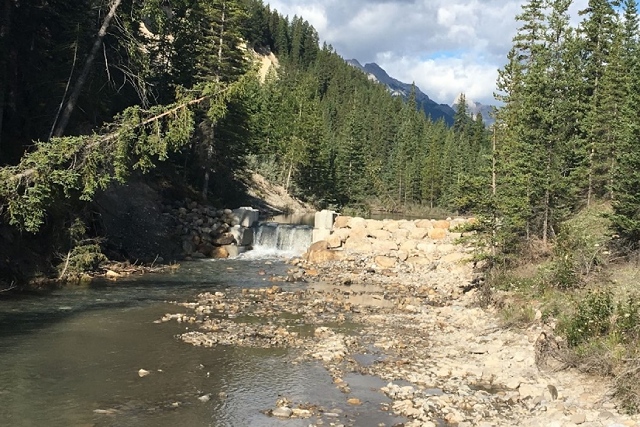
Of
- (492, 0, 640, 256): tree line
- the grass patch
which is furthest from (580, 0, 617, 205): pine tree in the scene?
the grass patch

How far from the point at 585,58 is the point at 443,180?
42.6 metres

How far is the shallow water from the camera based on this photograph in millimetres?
9359

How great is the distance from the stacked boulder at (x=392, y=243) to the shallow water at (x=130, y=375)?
14.2 m

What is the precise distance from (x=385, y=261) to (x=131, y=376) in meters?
18.8

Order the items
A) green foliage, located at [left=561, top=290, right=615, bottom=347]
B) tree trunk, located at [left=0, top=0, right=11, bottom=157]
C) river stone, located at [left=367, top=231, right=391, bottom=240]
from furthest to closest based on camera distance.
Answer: river stone, located at [left=367, top=231, right=391, bottom=240], tree trunk, located at [left=0, top=0, right=11, bottom=157], green foliage, located at [left=561, top=290, right=615, bottom=347]

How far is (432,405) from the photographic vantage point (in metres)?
9.85

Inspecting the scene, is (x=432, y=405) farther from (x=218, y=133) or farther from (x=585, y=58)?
(x=585, y=58)

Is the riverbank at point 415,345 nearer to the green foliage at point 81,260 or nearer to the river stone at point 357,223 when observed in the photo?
the green foliage at point 81,260

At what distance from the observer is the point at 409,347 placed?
1396 cm

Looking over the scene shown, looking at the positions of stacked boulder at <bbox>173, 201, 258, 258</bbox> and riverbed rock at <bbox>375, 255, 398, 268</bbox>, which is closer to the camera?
riverbed rock at <bbox>375, 255, 398, 268</bbox>

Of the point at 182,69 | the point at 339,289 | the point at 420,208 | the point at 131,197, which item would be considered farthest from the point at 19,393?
the point at 420,208

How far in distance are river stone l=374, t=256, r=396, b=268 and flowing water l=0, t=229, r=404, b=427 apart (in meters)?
13.4

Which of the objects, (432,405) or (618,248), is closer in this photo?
(432,405)

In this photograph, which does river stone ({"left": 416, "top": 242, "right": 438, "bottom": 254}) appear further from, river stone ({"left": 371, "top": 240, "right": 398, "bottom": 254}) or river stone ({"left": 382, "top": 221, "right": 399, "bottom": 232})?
river stone ({"left": 382, "top": 221, "right": 399, "bottom": 232})
